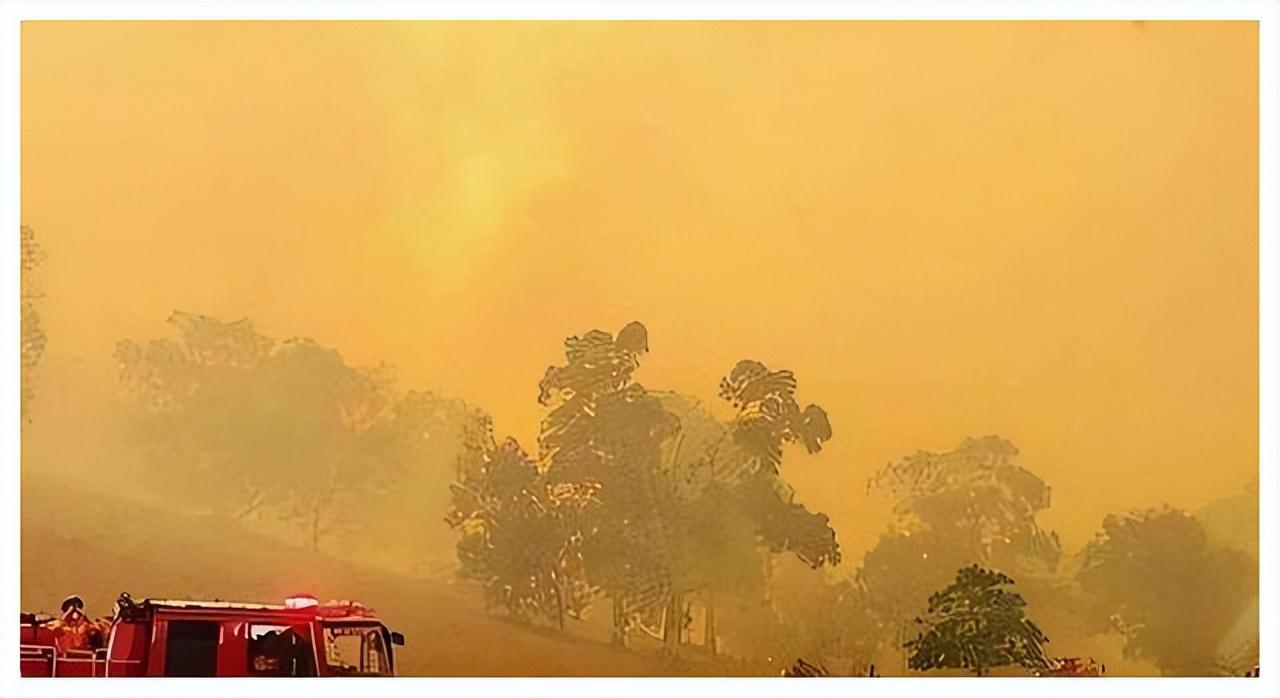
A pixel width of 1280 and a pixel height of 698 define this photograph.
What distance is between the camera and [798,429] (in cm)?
176

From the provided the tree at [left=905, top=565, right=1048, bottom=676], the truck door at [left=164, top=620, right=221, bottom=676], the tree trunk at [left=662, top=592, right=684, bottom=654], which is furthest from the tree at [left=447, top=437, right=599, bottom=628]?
the tree at [left=905, top=565, right=1048, bottom=676]

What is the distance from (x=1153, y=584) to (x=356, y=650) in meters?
0.99

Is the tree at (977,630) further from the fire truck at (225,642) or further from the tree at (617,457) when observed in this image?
the fire truck at (225,642)

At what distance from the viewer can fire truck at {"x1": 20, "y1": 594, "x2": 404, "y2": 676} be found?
1.73 m

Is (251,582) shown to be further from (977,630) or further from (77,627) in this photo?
(977,630)

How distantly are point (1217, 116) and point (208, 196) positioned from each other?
1261 millimetres

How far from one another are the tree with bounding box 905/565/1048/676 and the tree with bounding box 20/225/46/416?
1131 mm

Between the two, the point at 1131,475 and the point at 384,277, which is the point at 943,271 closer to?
the point at 1131,475

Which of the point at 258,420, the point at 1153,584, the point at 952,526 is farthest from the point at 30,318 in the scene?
the point at 1153,584

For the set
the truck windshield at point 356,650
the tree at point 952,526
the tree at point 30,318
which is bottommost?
the truck windshield at point 356,650

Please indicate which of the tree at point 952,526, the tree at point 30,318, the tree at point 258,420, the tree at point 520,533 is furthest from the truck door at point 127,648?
the tree at point 952,526

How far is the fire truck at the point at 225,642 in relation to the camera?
1.73m
